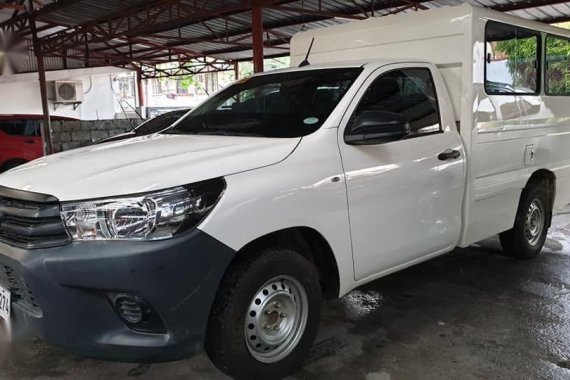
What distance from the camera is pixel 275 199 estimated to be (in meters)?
2.55

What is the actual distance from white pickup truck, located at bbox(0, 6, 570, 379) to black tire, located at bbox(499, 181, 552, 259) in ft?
0.81

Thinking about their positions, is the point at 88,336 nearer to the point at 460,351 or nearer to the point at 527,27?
the point at 460,351

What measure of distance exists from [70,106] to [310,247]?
24725 millimetres

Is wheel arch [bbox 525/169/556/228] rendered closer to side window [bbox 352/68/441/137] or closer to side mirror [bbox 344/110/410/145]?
side window [bbox 352/68/441/137]

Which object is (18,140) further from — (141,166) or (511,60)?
(511,60)

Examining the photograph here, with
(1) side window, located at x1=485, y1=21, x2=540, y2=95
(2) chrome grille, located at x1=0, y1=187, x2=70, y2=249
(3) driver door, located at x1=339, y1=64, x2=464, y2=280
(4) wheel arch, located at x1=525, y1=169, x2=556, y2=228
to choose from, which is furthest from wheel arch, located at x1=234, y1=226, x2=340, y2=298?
(4) wheel arch, located at x1=525, y1=169, x2=556, y2=228

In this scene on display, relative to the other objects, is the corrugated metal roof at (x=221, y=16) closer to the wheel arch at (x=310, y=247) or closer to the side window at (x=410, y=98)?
the side window at (x=410, y=98)

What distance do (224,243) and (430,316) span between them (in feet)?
6.78

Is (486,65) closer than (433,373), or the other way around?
(433,373)

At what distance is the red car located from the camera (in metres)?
10.6

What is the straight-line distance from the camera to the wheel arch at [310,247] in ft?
8.63

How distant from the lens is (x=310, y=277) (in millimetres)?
2809

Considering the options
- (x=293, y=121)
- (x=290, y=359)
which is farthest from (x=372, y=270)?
(x=293, y=121)

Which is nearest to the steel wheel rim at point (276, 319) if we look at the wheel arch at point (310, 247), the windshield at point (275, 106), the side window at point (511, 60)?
the wheel arch at point (310, 247)
